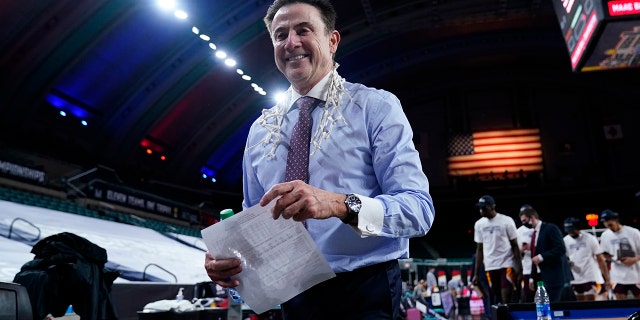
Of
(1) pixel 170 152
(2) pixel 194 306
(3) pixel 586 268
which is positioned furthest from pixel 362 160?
(1) pixel 170 152

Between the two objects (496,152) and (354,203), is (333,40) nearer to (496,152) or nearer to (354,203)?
(354,203)

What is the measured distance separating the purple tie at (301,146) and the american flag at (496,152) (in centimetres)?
2461

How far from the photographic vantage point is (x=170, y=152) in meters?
21.1

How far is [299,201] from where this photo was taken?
1092 millimetres

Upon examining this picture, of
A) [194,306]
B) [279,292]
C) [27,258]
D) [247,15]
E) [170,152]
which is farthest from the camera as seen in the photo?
[170,152]

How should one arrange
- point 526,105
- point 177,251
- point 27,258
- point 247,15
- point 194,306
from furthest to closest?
point 526,105, point 247,15, point 177,251, point 27,258, point 194,306

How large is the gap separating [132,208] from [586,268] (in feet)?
43.4

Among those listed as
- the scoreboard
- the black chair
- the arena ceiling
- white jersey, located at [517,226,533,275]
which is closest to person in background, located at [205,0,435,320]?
the black chair

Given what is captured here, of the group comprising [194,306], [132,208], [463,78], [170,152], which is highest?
[463,78]

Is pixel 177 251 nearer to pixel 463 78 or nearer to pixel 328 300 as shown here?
pixel 328 300

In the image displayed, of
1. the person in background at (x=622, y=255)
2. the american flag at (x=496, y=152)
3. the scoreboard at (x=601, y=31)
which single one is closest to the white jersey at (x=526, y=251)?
the person in background at (x=622, y=255)

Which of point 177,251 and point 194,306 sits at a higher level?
point 177,251

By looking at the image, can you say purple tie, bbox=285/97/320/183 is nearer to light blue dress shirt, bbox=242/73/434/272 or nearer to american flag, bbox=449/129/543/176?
light blue dress shirt, bbox=242/73/434/272

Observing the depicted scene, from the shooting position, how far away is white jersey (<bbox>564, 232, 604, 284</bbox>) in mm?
8258
